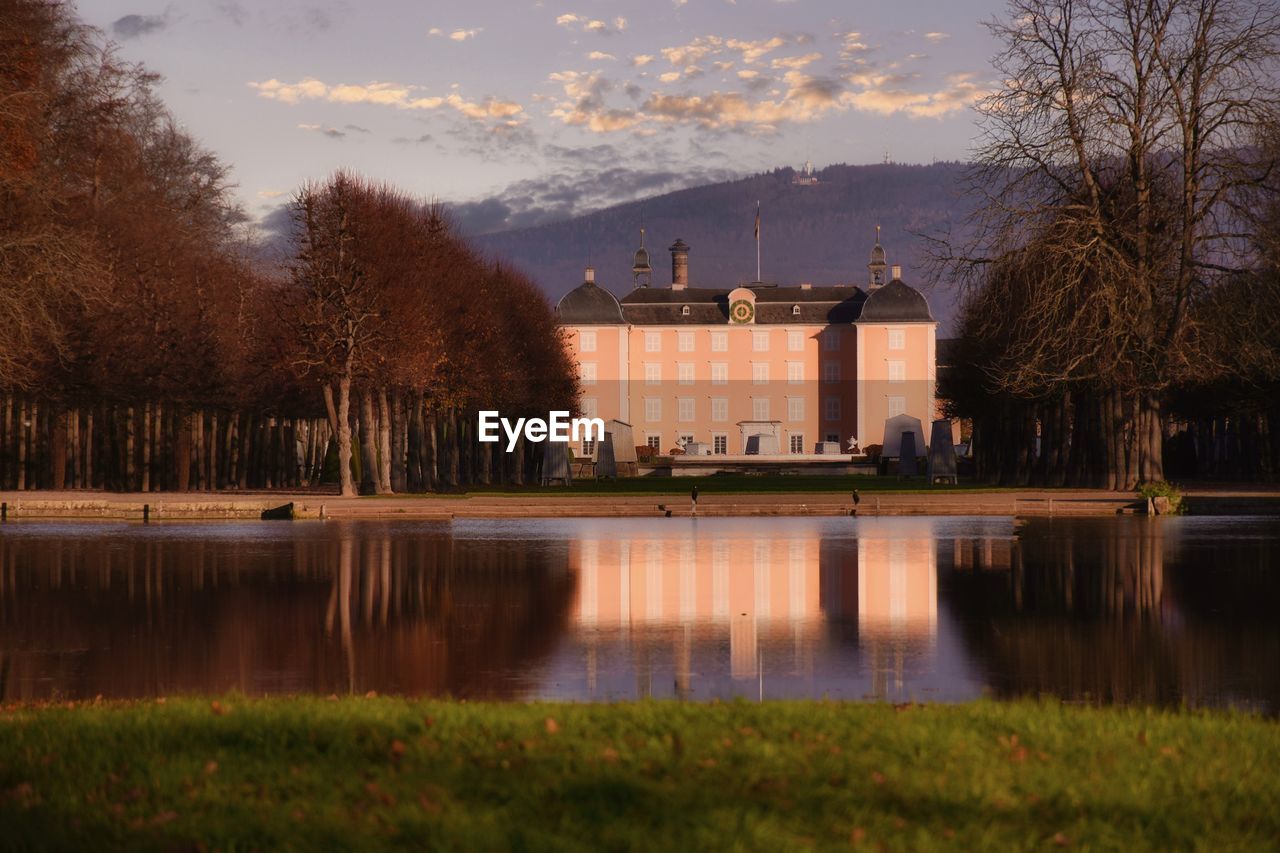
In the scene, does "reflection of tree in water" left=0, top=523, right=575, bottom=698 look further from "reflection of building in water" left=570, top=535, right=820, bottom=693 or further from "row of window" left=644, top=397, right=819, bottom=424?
"row of window" left=644, top=397, right=819, bottom=424

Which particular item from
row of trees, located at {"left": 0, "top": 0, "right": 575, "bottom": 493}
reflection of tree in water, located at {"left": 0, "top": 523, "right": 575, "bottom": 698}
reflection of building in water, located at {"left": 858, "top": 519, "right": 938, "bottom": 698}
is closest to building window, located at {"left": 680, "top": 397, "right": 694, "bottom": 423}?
row of trees, located at {"left": 0, "top": 0, "right": 575, "bottom": 493}

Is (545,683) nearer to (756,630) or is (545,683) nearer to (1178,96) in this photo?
(756,630)

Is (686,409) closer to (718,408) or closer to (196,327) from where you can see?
(718,408)

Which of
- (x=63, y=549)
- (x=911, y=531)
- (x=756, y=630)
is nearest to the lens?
(x=756, y=630)

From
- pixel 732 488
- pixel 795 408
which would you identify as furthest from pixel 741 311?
pixel 732 488

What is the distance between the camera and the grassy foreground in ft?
19.4

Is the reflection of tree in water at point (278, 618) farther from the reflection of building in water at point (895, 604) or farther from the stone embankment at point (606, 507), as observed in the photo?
the stone embankment at point (606, 507)

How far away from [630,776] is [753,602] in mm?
9803

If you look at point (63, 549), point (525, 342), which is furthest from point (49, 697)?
point (525, 342)

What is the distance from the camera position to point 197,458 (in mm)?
52625

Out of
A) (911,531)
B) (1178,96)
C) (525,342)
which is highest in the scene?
(1178,96)

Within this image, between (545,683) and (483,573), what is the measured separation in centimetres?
962

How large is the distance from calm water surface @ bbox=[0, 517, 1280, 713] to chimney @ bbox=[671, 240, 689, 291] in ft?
326

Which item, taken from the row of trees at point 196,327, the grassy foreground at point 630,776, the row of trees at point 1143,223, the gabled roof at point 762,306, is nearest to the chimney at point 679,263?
the gabled roof at point 762,306
